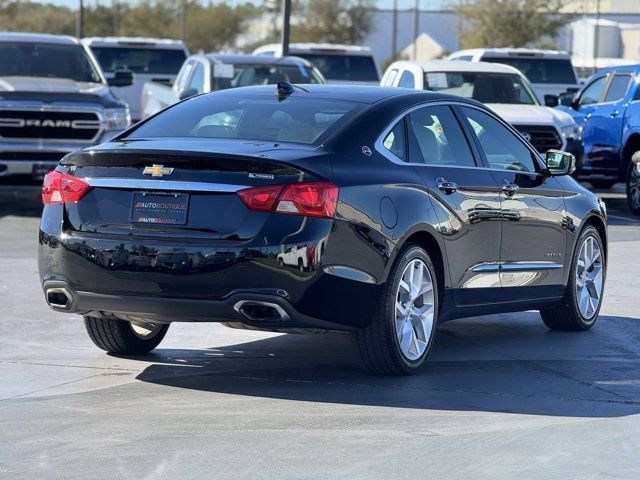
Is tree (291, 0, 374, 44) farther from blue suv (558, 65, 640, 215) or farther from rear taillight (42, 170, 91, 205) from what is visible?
rear taillight (42, 170, 91, 205)

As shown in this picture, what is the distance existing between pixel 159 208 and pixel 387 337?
4.52 ft

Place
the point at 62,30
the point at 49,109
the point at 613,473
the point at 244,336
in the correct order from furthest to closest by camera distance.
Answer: the point at 62,30 < the point at 49,109 < the point at 244,336 < the point at 613,473

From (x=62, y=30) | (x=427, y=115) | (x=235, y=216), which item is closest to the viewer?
(x=235, y=216)

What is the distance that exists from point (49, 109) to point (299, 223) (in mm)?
10887

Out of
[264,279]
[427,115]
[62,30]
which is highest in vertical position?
[427,115]

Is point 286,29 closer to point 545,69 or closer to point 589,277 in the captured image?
point 545,69

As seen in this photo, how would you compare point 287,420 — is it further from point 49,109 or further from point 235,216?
point 49,109

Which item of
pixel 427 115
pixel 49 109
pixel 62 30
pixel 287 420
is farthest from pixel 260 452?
pixel 62 30

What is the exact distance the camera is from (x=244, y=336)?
387 inches

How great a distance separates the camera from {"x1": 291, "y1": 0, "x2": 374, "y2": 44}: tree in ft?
303

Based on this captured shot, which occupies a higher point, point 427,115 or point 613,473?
point 427,115

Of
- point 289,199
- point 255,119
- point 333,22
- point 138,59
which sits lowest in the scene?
point 333,22

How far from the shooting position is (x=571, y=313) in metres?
10.2

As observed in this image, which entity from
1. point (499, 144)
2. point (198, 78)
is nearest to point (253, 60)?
point (198, 78)
